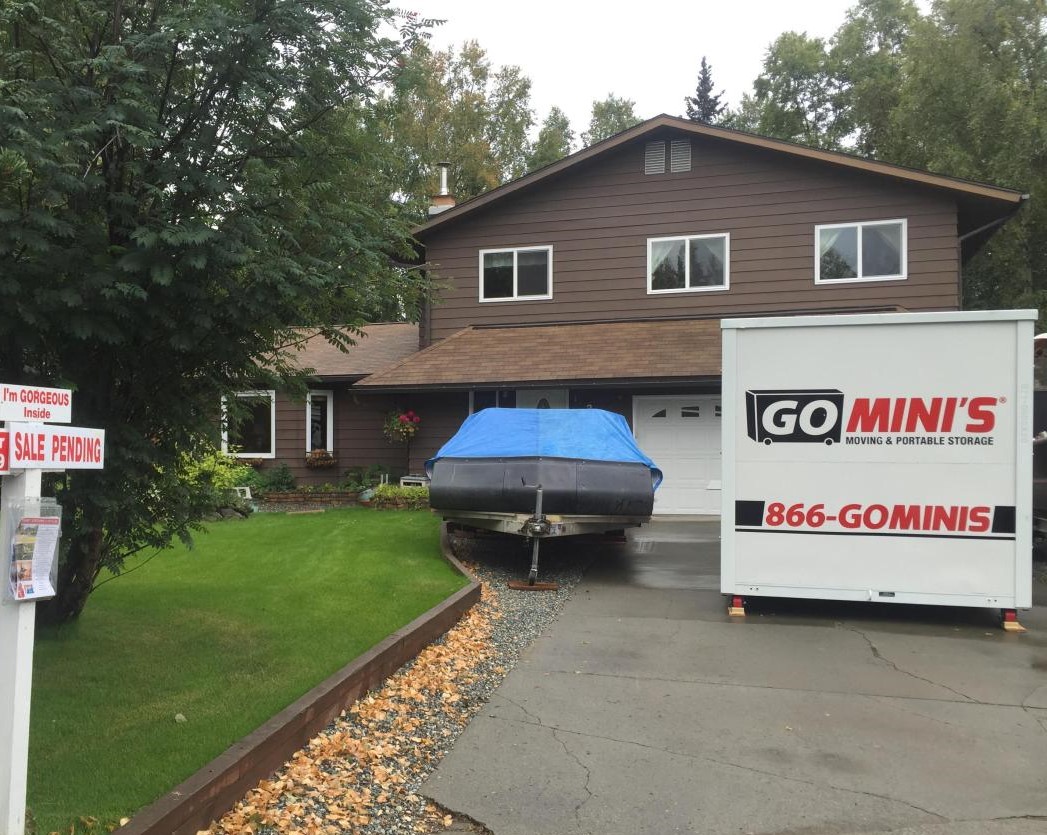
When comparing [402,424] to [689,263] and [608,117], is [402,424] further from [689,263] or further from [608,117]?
[608,117]

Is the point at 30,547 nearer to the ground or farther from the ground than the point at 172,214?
nearer to the ground

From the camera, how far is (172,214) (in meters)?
4.55

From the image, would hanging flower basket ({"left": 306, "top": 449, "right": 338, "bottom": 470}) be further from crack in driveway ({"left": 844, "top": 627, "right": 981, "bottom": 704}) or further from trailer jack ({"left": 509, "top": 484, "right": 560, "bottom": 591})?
crack in driveway ({"left": 844, "top": 627, "right": 981, "bottom": 704})

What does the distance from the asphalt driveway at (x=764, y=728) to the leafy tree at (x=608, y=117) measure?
43.5 metres

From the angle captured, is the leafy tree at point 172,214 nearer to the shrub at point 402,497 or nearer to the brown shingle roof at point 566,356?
the brown shingle roof at point 566,356

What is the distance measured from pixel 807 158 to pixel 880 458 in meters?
9.55

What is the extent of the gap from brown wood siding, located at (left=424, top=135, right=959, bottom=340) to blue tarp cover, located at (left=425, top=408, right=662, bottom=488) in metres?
5.81

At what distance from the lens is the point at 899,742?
4609 mm

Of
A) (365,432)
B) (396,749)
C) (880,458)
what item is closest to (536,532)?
(880,458)

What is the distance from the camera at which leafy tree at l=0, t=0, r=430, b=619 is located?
417 centimetres

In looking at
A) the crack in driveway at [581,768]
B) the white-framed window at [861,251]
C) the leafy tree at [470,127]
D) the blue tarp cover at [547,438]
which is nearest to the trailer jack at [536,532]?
the blue tarp cover at [547,438]

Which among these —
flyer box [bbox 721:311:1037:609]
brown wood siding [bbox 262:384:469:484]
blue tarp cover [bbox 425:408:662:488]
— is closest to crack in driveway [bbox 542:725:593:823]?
flyer box [bbox 721:311:1037:609]

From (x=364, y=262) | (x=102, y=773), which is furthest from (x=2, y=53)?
(x=102, y=773)

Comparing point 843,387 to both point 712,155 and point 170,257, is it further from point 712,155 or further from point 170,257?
point 712,155
